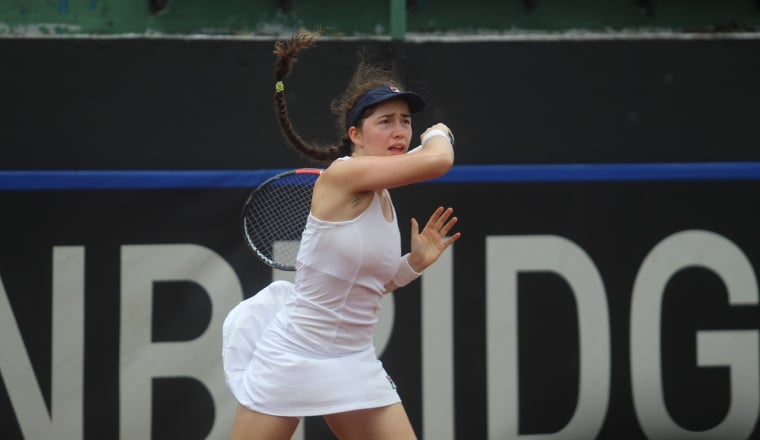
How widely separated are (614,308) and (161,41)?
202 centimetres

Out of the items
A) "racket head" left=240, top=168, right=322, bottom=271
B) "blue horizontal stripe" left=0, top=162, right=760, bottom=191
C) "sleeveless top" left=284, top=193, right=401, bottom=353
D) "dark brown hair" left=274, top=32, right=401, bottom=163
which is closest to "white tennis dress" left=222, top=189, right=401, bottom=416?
"sleeveless top" left=284, top=193, right=401, bottom=353

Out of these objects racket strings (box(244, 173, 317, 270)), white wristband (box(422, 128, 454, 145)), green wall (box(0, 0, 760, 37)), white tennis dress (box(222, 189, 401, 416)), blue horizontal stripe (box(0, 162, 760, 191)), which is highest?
green wall (box(0, 0, 760, 37))

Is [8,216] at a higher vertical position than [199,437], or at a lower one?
higher

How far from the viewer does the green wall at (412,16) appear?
548 centimetres

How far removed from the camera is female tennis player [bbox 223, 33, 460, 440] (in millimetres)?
2959

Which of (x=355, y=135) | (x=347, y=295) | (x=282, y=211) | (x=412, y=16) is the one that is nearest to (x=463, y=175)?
(x=282, y=211)

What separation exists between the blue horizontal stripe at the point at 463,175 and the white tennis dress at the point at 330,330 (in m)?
1.46

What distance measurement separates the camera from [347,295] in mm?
3025

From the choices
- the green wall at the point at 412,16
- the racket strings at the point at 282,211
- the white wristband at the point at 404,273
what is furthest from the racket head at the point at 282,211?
the green wall at the point at 412,16

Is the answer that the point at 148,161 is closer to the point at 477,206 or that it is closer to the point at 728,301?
the point at 477,206

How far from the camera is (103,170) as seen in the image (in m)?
4.45

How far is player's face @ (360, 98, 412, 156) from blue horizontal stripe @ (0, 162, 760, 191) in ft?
4.77

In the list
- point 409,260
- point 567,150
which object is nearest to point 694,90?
point 567,150

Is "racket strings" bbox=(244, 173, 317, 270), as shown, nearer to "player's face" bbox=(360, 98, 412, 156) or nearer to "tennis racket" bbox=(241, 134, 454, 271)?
"tennis racket" bbox=(241, 134, 454, 271)
